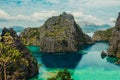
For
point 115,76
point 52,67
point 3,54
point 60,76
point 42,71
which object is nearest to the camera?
point 60,76

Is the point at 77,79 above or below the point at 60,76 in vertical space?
below

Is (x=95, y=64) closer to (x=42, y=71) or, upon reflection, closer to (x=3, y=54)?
(x=42, y=71)

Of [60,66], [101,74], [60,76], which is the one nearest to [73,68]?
[60,66]

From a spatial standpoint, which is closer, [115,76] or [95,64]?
[115,76]

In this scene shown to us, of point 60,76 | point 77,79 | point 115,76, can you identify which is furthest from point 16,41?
point 60,76

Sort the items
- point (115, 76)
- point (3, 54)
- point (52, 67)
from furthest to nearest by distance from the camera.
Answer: point (52, 67)
point (115, 76)
point (3, 54)

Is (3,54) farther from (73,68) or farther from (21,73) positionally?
(73,68)
